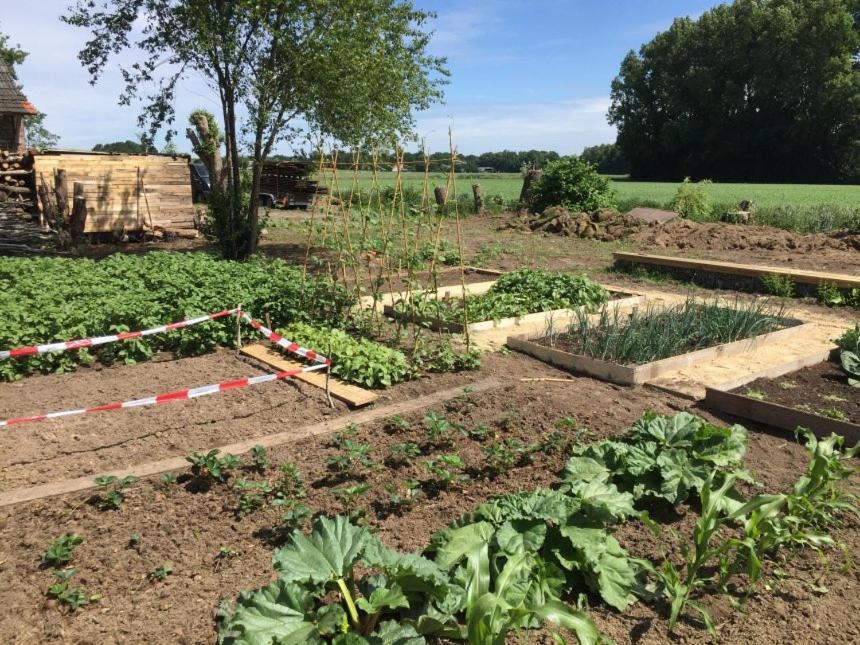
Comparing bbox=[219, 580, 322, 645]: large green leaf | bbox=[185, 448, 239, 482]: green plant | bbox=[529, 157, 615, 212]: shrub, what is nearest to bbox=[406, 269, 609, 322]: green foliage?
bbox=[185, 448, 239, 482]: green plant

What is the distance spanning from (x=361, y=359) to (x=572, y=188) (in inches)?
651

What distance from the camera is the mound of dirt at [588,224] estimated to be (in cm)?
1821

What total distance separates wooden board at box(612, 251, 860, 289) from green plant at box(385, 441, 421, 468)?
8865mm

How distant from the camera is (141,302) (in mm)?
7113

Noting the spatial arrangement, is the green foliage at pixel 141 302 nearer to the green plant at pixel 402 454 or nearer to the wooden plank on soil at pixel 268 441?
the wooden plank on soil at pixel 268 441

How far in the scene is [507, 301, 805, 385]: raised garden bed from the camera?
21.5 ft

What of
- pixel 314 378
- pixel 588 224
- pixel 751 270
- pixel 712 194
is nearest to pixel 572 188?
pixel 588 224

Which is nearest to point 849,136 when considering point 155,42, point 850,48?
point 850,48

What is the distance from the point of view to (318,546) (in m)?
2.82

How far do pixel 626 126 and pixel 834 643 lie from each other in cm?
6947

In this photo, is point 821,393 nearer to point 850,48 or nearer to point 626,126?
point 850,48

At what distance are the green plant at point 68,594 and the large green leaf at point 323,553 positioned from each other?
3.25 ft

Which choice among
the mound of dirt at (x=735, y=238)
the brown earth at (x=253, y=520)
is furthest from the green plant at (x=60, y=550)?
the mound of dirt at (x=735, y=238)

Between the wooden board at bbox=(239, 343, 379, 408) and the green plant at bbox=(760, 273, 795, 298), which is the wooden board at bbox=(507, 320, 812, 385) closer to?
the wooden board at bbox=(239, 343, 379, 408)
